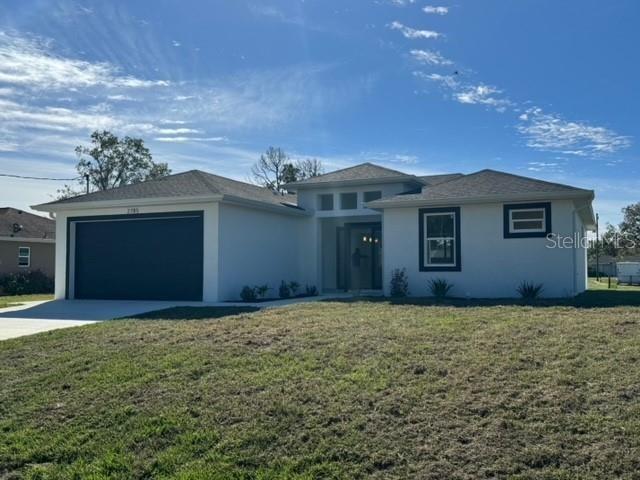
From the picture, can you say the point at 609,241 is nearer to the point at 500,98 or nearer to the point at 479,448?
the point at 500,98

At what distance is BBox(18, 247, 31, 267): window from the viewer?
2833 centimetres

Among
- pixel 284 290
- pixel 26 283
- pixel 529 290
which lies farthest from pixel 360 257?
pixel 26 283

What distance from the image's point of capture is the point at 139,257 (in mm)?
16828

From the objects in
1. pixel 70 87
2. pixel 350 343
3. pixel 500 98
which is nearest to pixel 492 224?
pixel 500 98

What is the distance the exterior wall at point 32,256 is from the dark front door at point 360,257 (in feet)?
56.1

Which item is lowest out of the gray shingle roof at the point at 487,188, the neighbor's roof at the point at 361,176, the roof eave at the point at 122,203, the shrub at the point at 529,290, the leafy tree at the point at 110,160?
the shrub at the point at 529,290

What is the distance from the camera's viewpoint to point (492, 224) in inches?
597

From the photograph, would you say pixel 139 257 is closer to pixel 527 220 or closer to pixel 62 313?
pixel 62 313

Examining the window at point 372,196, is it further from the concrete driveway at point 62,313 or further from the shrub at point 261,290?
the concrete driveway at point 62,313

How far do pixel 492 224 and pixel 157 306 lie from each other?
8865 millimetres

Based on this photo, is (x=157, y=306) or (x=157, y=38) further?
(x=157, y=306)

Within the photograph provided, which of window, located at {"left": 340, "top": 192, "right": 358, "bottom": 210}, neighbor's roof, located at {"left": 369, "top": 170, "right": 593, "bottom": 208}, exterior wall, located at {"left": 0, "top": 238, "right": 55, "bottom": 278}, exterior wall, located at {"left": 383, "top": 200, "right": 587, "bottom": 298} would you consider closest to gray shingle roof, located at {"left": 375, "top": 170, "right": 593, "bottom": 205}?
neighbor's roof, located at {"left": 369, "top": 170, "right": 593, "bottom": 208}

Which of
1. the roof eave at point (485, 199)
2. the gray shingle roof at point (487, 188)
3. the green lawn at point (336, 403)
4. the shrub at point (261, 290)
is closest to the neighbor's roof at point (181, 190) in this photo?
the shrub at point (261, 290)

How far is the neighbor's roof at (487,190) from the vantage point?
14.4 metres
